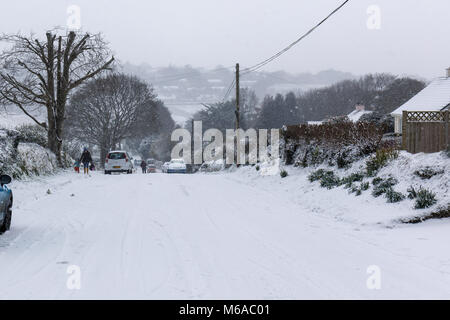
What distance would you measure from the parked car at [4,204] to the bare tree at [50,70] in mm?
23221

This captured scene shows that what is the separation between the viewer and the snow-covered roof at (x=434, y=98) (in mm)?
37094

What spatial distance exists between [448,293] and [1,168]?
16162 mm

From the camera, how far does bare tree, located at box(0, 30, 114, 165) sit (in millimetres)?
31672

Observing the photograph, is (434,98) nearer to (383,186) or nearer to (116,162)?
(116,162)

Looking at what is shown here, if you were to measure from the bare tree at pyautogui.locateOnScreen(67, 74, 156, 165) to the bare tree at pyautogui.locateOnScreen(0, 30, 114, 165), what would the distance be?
935 inches

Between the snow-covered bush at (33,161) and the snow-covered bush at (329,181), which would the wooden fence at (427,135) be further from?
the snow-covered bush at (33,161)

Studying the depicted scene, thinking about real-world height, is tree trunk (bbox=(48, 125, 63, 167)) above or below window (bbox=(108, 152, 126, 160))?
above

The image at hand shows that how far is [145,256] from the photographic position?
7.75 m

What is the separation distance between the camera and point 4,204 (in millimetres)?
9547

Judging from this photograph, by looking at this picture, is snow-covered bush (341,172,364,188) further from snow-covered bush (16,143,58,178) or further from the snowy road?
snow-covered bush (16,143,58,178)

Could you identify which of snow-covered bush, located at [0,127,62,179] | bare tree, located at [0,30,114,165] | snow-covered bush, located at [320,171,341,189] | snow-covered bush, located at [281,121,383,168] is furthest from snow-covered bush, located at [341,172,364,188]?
bare tree, located at [0,30,114,165]

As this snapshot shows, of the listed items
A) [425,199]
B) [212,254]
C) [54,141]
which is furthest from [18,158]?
[425,199]
